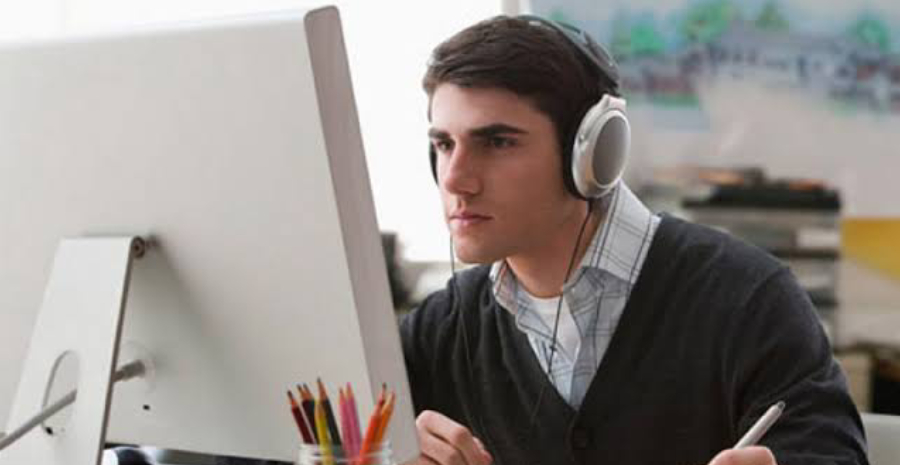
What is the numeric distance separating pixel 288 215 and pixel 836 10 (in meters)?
1.95

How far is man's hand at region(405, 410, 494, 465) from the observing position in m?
1.31

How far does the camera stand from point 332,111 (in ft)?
2.95

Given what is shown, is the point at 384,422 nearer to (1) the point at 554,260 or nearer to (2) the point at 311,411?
(2) the point at 311,411

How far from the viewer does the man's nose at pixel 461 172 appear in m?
1.39

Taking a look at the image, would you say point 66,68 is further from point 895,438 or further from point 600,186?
point 895,438

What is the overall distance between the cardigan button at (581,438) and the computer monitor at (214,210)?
48cm

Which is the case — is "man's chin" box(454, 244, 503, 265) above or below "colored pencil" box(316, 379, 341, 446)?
above

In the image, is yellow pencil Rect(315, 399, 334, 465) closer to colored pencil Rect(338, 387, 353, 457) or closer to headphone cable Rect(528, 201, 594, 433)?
colored pencil Rect(338, 387, 353, 457)

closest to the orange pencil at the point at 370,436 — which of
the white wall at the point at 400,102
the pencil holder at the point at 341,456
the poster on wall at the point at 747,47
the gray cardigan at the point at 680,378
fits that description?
the pencil holder at the point at 341,456

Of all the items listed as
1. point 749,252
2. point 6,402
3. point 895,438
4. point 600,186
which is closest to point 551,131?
point 600,186

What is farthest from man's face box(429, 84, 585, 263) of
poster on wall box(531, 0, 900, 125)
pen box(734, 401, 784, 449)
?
poster on wall box(531, 0, 900, 125)

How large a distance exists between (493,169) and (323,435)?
1.95ft

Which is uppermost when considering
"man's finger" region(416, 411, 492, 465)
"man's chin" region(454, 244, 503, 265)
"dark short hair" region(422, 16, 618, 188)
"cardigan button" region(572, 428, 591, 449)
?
"dark short hair" region(422, 16, 618, 188)

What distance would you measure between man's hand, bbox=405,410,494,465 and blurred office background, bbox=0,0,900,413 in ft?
4.25
